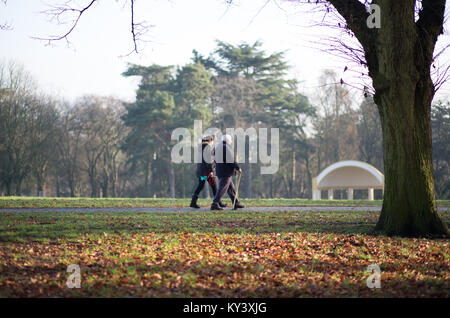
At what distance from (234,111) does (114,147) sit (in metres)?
13.7

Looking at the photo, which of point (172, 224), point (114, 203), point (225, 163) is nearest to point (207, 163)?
point (225, 163)

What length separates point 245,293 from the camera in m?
4.87

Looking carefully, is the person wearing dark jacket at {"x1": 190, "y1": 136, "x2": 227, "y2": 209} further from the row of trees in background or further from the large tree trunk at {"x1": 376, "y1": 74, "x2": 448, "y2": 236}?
the row of trees in background

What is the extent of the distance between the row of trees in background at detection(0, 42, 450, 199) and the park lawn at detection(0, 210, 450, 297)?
32004 mm

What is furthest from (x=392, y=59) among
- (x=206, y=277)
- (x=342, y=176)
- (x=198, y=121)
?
(x=198, y=121)

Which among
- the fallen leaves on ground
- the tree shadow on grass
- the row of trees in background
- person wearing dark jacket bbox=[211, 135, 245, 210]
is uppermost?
the row of trees in background

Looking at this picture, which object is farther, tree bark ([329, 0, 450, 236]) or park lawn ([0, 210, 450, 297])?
tree bark ([329, 0, 450, 236])

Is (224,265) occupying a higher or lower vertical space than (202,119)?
lower

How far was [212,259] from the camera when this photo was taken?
251 inches

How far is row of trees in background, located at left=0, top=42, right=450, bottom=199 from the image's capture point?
41000 millimetres

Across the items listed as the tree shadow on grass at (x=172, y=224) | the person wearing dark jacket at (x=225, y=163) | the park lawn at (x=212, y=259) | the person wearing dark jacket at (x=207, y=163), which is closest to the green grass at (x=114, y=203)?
the person wearing dark jacket at (x=207, y=163)

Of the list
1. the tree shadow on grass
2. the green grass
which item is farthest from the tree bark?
the green grass

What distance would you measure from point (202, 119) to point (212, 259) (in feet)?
117

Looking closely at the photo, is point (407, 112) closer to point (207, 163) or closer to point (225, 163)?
point (225, 163)
